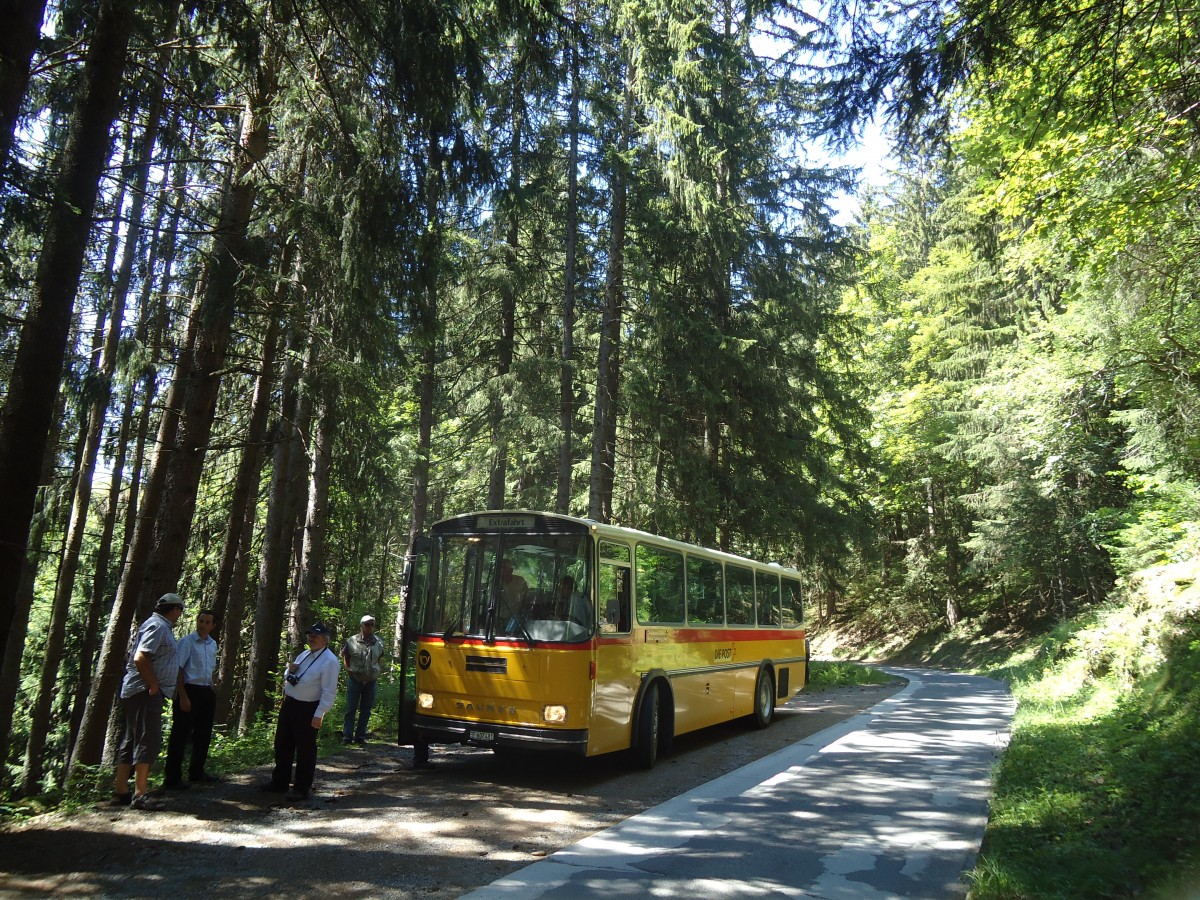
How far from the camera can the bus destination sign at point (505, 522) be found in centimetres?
960

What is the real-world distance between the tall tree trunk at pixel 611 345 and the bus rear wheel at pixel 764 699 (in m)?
4.66

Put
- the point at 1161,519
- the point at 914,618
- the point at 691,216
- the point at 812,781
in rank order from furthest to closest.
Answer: the point at 914,618 → the point at 691,216 → the point at 1161,519 → the point at 812,781

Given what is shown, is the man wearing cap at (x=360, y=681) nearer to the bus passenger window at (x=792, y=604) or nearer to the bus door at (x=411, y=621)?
the bus door at (x=411, y=621)

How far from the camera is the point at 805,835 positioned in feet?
22.7

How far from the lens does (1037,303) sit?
28438 millimetres

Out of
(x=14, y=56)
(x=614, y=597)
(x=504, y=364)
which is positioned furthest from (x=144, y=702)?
(x=504, y=364)

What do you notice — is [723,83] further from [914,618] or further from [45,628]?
[914,618]

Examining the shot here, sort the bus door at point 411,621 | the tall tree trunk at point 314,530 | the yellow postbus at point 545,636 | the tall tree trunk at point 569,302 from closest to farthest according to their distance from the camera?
the yellow postbus at point 545,636 → the bus door at point 411,621 → the tall tree trunk at point 314,530 → the tall tree trunk at point 569,302

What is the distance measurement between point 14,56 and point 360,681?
811 centimetres

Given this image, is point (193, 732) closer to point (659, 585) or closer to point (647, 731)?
point (647, 731)

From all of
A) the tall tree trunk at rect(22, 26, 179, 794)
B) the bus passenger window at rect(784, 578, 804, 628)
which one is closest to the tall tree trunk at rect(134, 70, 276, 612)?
the tall tree trunk at rect(22, 26, 179, 794)

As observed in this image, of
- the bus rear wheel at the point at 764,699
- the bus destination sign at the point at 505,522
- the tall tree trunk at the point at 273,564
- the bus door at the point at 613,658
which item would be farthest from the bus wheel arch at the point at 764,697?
the tall tree trunk at the point at 273,564

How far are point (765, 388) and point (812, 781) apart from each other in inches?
555

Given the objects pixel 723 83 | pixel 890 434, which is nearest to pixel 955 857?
pixel 723 83
